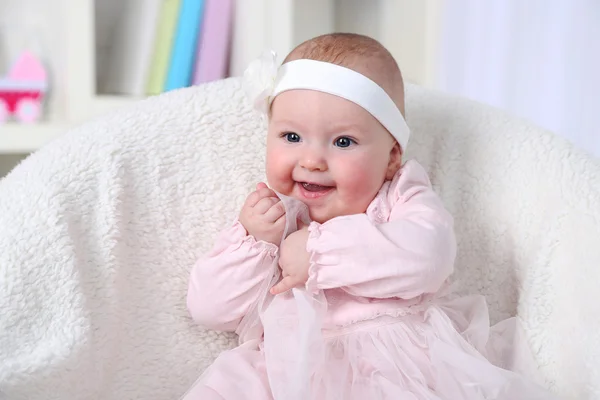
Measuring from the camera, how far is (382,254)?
857 mm

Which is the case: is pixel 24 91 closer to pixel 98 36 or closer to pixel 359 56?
pixel 98 36

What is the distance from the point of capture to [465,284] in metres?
1.06

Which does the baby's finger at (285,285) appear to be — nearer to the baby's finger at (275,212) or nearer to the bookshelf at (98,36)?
the baby's finger at (275,212)

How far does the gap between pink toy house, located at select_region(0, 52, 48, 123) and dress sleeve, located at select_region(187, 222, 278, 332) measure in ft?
2.44

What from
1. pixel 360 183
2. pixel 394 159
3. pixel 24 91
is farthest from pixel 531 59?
pixel 24 91

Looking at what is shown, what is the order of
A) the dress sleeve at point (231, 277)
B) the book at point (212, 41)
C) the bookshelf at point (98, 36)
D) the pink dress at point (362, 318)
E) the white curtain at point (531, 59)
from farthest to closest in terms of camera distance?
the book at point (212, 41), the bookshelf at point (98, 36), the white curtain at point (531, 59), the dress sleeve at point (231, 277), the pink dress at point (362, 318)

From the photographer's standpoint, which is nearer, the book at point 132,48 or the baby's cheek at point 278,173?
the baby's cheek at point 278,173

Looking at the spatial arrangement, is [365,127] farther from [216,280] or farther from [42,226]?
[42,226]

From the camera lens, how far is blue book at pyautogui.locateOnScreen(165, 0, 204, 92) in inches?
61.0

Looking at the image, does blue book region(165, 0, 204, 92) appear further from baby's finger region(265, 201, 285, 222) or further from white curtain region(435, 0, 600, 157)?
baby's finger region(265, 201, 285, 222)

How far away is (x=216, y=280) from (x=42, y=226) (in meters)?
0.23

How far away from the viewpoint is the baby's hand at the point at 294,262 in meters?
0.90

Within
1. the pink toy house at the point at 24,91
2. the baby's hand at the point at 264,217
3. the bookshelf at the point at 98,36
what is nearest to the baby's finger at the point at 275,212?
the baby's hand at the point at 264,217

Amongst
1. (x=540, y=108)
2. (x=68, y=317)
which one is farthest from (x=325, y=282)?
(x=540, y=108)
